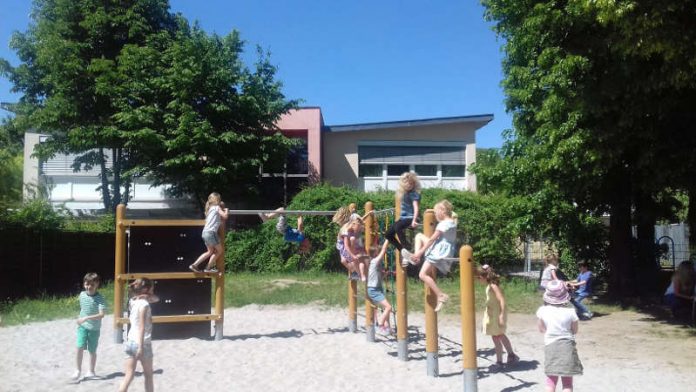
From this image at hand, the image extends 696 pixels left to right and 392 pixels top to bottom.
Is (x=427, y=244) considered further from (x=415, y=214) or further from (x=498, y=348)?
(x=498, y=348)

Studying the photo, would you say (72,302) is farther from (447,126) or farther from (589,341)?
(447,126)

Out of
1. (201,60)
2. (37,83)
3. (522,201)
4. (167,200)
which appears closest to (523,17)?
(522,201)

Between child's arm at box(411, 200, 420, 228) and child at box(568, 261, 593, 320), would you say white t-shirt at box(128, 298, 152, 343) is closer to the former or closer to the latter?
child's arm at box(411, 200, 420, 228)

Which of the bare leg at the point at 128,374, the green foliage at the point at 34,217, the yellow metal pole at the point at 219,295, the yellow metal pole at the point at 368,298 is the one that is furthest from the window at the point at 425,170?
the bare leg at the point at 128,374

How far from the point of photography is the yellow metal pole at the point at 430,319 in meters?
7.34

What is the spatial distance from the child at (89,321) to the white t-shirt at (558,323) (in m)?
5.47

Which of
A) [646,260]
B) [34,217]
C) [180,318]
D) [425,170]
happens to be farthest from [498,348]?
[425,170]

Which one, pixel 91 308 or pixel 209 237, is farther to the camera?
pixel 209 237

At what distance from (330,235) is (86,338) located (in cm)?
1303

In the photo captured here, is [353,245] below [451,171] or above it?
below

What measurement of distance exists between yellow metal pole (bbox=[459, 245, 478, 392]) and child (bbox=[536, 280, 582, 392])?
758 millimetres

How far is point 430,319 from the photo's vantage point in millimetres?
7496

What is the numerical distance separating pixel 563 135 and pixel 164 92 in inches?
589

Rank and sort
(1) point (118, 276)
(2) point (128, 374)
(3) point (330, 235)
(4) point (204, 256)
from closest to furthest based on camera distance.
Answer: (2) point (128, 374)
(1) point (118, 276)
(4) point (204, 256)
(3) point (330, 235)
